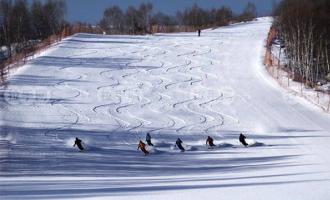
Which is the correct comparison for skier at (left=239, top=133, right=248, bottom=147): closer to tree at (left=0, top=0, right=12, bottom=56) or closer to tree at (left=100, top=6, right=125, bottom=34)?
tree at (left=0, top=0, right=12, bottom=56)

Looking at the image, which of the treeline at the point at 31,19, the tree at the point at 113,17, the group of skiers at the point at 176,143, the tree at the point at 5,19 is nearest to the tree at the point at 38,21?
the treeline at the point at 31,19

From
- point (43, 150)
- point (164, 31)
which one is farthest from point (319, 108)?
point (164, 31)

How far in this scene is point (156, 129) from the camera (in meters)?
25.2

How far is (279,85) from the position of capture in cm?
3419

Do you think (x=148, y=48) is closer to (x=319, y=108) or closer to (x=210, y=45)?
(x=210, y=45)

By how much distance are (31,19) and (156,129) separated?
5844 centimetres

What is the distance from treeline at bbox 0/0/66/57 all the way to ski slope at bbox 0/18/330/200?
1738cm

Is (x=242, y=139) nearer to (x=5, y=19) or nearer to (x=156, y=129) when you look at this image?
(x=156, y=129)

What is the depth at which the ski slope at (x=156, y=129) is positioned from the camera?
15031 millimetres

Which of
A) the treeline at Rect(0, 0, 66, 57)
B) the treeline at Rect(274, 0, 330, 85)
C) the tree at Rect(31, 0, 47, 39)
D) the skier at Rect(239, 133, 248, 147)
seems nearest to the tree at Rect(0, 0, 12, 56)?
the treeline at Rect(0, 0, 66, 57)

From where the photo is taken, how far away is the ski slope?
15.0m

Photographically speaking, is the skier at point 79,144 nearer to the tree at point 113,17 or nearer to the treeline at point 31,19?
the treeline at point 31,19

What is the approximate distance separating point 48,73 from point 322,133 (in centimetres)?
1750

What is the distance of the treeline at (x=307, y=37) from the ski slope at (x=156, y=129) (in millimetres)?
2214
